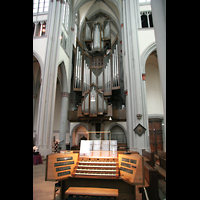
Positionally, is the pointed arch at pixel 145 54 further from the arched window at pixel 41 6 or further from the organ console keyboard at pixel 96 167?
the arched window at pixel 41 6

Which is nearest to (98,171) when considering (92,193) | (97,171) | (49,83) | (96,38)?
(97,171)

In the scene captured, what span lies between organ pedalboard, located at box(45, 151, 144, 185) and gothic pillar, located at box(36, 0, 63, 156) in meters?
5.81

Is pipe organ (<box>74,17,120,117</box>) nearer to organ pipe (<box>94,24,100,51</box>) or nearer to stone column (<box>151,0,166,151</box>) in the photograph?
organ pipe (<box>94,24,100,51</box>)

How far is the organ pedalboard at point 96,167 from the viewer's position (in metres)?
2.79

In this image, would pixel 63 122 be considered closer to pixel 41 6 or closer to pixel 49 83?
pixel 49 83

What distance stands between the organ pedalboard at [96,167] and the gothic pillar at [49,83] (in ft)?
19.1

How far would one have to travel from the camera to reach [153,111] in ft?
41.5

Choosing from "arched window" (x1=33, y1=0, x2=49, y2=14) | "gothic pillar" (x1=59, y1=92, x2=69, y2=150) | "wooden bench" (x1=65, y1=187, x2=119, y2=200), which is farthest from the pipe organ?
"wooden bench" (x1=65, y1=187, x2=119, y2=200)

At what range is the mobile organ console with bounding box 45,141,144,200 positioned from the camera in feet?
9.54

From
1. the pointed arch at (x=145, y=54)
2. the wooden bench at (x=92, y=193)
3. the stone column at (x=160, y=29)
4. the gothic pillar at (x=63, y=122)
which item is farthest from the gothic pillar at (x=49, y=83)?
the stone column at (x=160, y=29)

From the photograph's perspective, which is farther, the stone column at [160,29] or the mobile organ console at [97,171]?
the mobile organ console at [97,171]

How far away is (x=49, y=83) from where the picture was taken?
31.2 ft

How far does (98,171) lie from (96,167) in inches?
5.2
